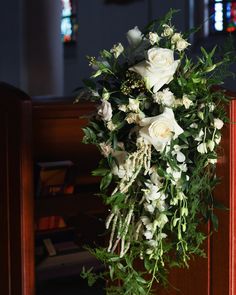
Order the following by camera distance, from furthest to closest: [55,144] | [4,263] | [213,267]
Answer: [55,144] → [4,263] → [213,267]

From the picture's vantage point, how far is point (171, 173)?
1584mm

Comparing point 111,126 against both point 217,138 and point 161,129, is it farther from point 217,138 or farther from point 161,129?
point 217,138

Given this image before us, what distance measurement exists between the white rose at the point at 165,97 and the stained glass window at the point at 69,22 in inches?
443

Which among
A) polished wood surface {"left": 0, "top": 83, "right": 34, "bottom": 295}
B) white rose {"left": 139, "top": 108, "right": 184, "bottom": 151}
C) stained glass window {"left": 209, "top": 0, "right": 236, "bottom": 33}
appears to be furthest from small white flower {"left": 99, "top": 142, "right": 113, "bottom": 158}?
stained glass window {"left": 209, "top": 0, "right": 236, "bottom": 33}

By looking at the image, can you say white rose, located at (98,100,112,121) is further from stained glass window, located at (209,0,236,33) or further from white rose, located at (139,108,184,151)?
stained glass window, located at (209,0,236,33)

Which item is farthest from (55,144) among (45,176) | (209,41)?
(209,41)

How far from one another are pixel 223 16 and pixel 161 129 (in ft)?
32.6

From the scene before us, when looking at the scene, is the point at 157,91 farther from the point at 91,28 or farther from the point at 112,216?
the point at 91,28

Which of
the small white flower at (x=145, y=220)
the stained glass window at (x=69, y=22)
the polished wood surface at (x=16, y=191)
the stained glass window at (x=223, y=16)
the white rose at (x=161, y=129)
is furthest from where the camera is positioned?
the stained glass window at (x=69, y=22)

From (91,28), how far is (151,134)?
1056 cm

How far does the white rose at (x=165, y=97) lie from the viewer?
5.10ft

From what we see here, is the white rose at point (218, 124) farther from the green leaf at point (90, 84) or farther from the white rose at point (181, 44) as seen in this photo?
the green leaf at point (90, 84)

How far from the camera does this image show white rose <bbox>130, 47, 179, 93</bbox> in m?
1.54

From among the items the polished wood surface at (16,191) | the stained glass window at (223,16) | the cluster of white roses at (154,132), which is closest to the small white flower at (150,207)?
the cluster of white roses at (154,132)
